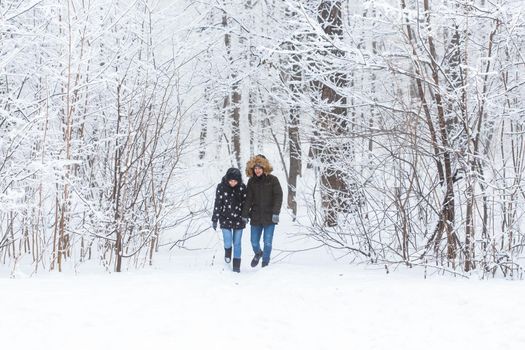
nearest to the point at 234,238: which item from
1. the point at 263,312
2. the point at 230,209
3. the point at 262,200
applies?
the point at 230,209

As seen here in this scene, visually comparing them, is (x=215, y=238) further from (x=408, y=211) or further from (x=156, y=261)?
(x=408, y=211)

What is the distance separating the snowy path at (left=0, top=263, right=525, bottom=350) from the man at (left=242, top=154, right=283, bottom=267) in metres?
1.24

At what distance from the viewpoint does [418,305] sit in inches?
219

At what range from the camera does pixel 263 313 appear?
18.6 ft

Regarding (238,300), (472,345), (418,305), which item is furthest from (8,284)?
(472,345)

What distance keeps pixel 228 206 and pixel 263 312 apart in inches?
98.5

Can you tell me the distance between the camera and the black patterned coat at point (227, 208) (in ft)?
26.3

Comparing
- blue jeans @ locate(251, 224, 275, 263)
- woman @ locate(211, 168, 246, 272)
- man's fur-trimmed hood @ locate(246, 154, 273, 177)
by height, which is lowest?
blue jeans @ locate(251, 224, 275, 263)

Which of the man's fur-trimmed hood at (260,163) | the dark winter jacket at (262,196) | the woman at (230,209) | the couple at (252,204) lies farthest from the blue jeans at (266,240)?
the man's fur-trimmed hood at (260,163)

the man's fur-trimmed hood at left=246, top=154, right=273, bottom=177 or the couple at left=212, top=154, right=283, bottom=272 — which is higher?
the man's fur-trimmed hood at left=246, top=154, right=273, bottom=177

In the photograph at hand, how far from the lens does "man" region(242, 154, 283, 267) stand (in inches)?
314

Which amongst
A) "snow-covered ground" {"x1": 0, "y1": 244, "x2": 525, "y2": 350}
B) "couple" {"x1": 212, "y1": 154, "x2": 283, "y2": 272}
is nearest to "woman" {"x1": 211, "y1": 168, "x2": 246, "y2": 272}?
"couple" {"x1": 212, "y1": 154, "x2": 283, "y2": 272}

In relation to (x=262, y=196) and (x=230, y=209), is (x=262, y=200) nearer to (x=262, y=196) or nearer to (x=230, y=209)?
(x=262, y=196)

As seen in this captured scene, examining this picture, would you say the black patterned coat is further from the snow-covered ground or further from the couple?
the snow-covered ground
